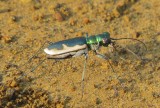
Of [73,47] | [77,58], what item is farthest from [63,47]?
[77,58]

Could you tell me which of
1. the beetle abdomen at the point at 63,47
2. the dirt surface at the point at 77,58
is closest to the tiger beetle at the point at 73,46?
the beetle abdomen at the point at 63,47

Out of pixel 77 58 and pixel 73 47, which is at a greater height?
pixel 73 47

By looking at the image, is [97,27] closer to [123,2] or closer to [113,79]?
[123,2]

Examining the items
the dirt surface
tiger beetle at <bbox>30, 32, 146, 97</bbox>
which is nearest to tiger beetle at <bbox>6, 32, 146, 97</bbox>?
tiger beetle at <bbox>30, 32, 146, 97</bbox>

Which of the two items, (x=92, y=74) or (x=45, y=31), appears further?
(x=45, y=31)

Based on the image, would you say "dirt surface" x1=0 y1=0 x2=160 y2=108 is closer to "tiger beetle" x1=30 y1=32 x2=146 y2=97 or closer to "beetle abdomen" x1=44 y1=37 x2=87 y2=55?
"tiger beetle" x1=30 y1=32 x2=146 y2=97

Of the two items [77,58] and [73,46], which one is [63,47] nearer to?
[73,46]

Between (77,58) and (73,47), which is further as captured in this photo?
(77,58)

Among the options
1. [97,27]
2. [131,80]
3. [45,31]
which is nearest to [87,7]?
[97,27]

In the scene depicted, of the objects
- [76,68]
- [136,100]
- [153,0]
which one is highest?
[153,0]
